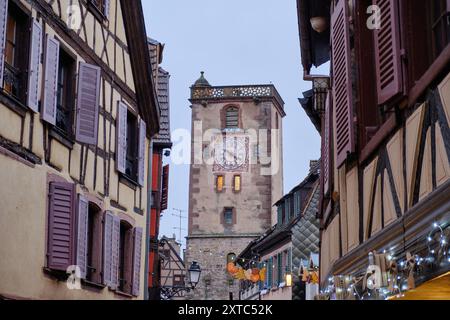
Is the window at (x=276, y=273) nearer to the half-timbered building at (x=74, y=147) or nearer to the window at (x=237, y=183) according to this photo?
the half-timbered building at (x=74, y=147)

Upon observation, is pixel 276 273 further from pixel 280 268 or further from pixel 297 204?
pixel 297 204

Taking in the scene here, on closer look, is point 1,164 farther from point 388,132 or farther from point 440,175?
point 440,175

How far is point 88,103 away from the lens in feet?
43.6

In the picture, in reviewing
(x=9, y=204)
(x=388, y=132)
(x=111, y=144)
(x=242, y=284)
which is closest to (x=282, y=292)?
(x=242, y=284)

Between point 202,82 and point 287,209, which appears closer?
point 287,209

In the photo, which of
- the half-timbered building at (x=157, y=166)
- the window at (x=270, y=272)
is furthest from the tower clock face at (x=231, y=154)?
the half-timbered building at (x=157, y=166)

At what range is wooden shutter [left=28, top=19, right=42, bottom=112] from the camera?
36.2ft

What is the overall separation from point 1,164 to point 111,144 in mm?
4883

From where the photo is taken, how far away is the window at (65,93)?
12836 mm

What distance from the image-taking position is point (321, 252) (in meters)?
15.5

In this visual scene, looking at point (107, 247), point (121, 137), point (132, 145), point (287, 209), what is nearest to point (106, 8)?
point (121, 137)

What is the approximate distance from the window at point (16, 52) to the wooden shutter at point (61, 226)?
4.83ft

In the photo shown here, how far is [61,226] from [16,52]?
2352 mm
